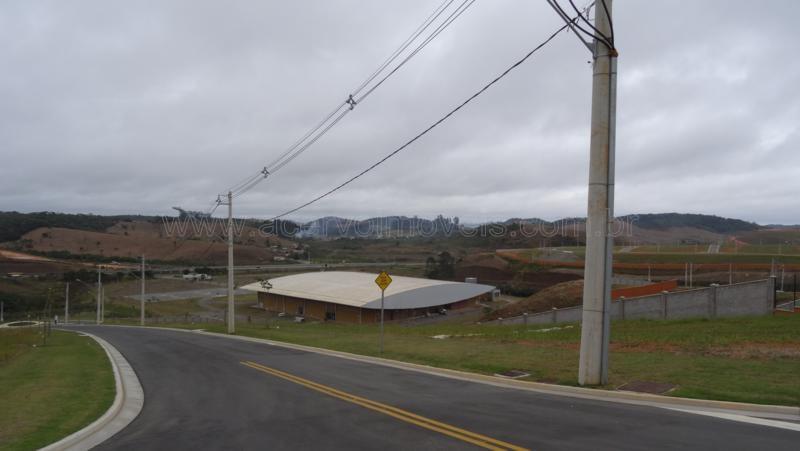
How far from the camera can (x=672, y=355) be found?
14.9 m

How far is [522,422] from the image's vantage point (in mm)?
8664

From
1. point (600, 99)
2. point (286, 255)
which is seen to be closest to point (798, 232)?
point (600, 99)

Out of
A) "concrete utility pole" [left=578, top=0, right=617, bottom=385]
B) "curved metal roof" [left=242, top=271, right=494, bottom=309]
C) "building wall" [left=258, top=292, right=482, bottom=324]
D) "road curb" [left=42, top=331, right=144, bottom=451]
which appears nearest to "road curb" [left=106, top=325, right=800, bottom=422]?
"concrete utility pole" [left=578, top=0, right=617, bottom=385]

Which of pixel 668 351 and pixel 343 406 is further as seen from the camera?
pixel 668 351

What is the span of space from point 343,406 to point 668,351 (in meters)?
10.0

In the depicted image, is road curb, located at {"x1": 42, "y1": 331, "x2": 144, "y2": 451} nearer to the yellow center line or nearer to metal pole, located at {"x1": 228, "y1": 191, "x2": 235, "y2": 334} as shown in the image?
the yellow center line

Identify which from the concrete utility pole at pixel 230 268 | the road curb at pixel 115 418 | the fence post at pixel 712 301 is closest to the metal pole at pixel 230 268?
the concrete utility pole at pixel 230 268

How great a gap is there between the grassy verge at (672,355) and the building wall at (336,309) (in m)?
32.5

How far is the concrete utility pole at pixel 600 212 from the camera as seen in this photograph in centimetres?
1145

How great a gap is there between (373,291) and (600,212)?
49.5 meters

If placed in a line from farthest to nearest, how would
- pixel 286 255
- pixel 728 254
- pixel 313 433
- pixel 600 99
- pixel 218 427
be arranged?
pixel 286 255 < pixel 728 254 < pixel 600 99 < pixel 218 427 < pixel 313 433

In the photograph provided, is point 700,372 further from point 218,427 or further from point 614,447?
point 218,427

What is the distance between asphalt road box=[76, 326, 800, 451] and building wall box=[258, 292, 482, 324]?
4317 centimetres

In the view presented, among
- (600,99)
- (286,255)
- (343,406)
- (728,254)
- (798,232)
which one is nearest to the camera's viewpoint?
(343,406)
